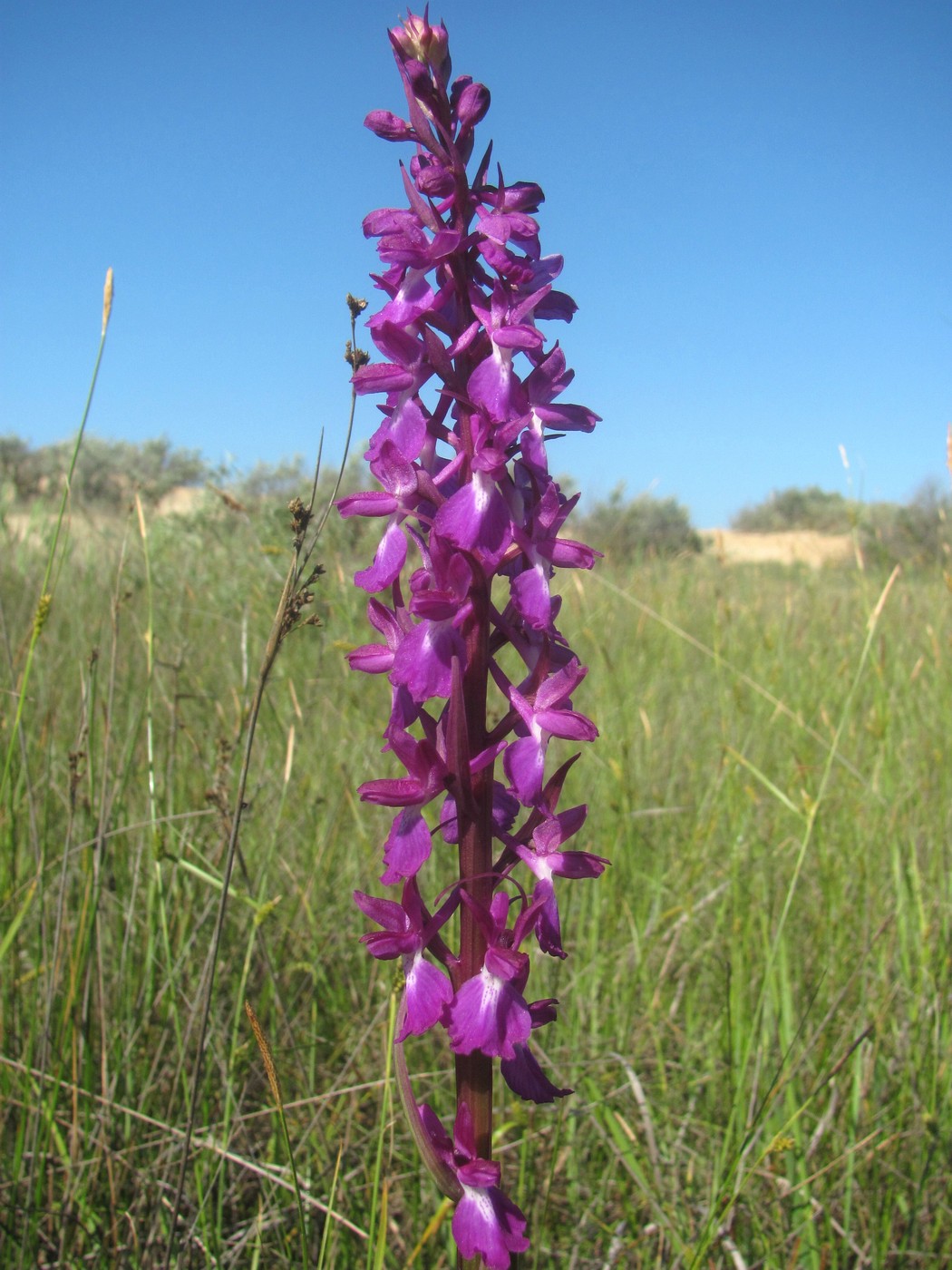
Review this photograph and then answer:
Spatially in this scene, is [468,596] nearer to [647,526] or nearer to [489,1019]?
[489,1019]

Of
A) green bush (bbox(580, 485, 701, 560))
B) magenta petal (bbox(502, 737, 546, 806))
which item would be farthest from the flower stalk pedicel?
green bush (bbox(580, 485, 701, 560))

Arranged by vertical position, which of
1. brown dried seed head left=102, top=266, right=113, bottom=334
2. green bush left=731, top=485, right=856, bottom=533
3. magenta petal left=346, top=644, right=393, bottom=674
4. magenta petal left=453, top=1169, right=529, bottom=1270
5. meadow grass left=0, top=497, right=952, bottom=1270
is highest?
green bush left=731, top=485, right=856, bottom=533

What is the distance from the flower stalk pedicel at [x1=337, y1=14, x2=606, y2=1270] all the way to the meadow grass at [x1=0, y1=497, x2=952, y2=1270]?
0.86 ft

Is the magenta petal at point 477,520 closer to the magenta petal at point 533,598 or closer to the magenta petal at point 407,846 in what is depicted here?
the magenta petal at point 533,598

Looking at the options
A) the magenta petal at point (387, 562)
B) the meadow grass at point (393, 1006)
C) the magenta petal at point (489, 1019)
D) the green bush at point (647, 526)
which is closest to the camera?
the magenta petal at point (489, 1019)

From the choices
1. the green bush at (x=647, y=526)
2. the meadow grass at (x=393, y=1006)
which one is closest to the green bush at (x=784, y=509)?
the green bush at (x=647, y=526)

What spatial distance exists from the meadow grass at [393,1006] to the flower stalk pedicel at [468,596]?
26 cm

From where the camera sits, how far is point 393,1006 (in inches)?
56.0

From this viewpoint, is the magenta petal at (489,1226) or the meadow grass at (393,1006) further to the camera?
the meadow grass at (393,1006)

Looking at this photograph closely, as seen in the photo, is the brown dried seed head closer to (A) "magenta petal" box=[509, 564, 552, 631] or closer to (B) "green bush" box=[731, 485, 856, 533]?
(A) "magenta petal" box=[509, 564, 552, 631]

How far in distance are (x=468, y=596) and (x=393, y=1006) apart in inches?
30.0

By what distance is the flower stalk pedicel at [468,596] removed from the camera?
99cm

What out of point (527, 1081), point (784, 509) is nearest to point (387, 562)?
point (527, 1081)

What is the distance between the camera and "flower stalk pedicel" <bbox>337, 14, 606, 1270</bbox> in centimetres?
99
